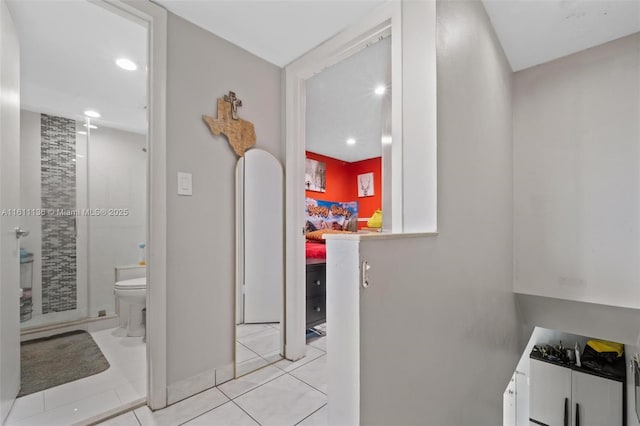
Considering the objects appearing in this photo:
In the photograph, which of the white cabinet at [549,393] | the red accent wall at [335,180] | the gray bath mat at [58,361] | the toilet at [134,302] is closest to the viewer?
the gray bath mat at [58,361]

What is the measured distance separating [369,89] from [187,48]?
162cm

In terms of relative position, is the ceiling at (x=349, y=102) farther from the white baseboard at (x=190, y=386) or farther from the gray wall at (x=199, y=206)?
the white baseboard at (x=190, y=386)

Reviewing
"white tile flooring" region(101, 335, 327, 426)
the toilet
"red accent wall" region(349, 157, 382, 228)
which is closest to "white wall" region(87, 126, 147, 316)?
the toilet

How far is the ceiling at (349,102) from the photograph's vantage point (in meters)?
2.21

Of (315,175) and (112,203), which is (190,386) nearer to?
(112,203)

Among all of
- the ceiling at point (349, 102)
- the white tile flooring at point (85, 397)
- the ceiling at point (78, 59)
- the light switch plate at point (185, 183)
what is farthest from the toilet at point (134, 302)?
the ceiling at point (349, 102)

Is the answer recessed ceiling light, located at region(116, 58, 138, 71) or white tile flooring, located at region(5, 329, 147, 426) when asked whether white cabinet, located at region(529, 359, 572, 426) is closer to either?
white tile flooring, located at region(5, 329, 147, 426)

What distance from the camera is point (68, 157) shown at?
2.92 m

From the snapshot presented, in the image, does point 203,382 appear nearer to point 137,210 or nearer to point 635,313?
point 137,210

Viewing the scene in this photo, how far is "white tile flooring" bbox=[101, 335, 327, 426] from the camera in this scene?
1458 mm

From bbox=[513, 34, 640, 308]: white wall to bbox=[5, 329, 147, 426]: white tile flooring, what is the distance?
332cm

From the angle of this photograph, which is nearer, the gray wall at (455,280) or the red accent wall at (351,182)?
the gray wall at (455,280)

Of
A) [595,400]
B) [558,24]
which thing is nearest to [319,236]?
[558,24]

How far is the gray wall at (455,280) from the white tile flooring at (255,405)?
28.7 inches
